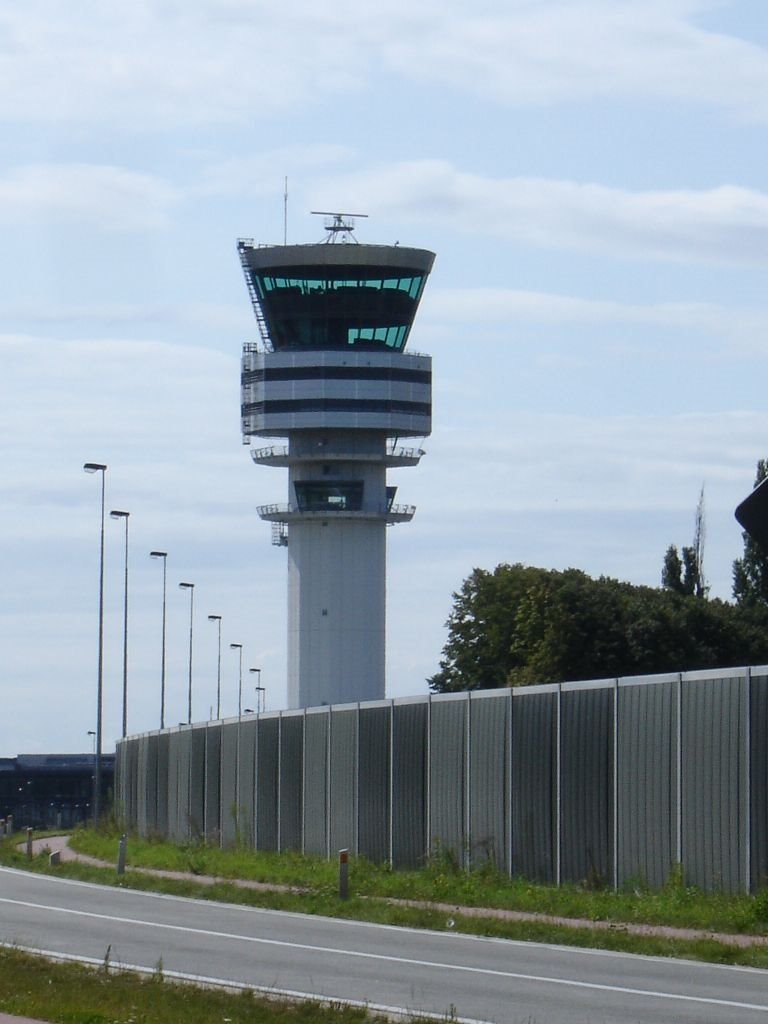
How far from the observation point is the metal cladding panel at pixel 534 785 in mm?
30719

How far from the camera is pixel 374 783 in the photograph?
126ft

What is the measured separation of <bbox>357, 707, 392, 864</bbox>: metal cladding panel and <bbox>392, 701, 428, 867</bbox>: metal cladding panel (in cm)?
46

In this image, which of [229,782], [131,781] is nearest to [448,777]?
[229,782]

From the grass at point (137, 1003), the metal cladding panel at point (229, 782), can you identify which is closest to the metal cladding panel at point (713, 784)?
the grass at point (137, 1003)

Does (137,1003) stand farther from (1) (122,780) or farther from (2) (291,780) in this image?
(1) (122,780)

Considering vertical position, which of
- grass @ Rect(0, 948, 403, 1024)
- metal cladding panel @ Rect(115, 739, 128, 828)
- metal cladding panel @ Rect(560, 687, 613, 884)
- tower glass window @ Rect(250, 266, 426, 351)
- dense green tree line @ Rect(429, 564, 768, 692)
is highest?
tower glass window @ Rect(250, 266, 426, 351)

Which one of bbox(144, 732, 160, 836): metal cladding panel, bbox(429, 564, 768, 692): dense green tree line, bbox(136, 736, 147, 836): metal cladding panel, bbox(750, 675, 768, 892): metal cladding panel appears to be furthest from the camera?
bbox(429, 564, 768, 692): dense green tree line

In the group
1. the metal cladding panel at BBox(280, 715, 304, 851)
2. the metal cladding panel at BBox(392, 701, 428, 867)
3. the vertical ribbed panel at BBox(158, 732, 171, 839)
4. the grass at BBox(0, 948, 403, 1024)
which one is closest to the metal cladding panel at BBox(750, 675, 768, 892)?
the grass at BBox(0, 948, 403, 1024)

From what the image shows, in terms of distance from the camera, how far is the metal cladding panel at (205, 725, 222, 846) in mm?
50688

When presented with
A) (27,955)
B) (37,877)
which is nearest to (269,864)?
(37,877)

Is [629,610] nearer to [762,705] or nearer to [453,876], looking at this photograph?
[453,876]

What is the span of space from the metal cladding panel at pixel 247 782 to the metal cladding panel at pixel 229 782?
430mm

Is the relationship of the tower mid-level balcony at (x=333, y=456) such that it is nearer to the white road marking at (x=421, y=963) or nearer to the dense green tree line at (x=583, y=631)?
the dense green tree line at (x=583, y=631)

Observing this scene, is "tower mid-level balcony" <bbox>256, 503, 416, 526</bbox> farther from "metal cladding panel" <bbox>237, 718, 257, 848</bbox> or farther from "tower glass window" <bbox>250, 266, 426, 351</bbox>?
"metal cladding panel" <bbox>237, 718, 257, 848</bbox>
